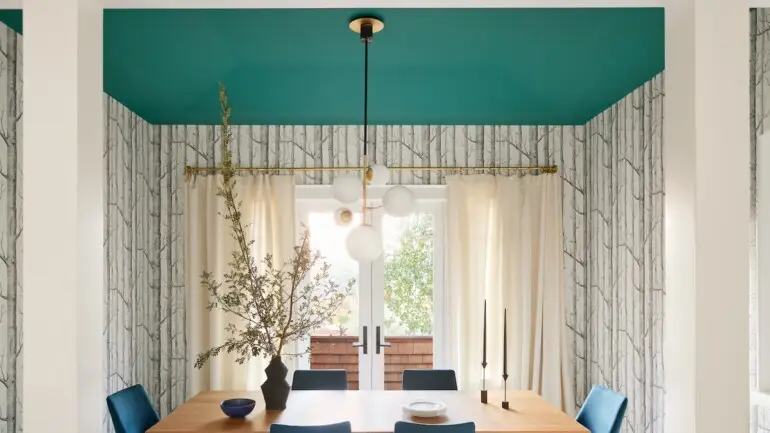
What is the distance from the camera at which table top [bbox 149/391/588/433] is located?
123 inches

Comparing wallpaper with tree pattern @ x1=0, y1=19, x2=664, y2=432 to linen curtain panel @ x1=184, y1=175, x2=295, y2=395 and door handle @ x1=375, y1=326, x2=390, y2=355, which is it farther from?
door handle @ x1=375, y1=326, x2=390, y2=355

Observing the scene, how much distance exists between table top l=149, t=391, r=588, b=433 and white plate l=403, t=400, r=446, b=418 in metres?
0.03

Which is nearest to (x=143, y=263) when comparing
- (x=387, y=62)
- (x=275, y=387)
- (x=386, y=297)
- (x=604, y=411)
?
(x=386, y=297)

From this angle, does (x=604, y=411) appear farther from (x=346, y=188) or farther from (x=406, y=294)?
(x=406, y=294)

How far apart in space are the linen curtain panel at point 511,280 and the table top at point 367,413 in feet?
3.76

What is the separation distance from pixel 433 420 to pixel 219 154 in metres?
2.87

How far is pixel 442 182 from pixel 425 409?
7.61 feet

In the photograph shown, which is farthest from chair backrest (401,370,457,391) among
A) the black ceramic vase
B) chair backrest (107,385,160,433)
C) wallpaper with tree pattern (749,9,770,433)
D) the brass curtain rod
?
wallpaper with tree pattern (749,9,770,433)

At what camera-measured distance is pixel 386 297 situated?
17.2ft

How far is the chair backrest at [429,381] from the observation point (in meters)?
4.23

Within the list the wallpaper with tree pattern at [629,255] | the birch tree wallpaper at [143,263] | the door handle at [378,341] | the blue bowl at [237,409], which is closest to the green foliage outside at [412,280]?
the door handle at [378,341]

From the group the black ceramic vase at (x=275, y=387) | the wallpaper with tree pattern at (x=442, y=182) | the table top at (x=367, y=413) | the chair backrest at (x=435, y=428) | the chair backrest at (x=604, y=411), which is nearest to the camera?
the chair backrest at (x=435, y=428)

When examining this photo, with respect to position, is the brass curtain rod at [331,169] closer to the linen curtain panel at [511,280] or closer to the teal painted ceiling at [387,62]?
the linen curtain panel at [511,280]

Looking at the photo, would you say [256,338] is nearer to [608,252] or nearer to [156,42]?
[156,42]
